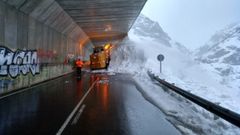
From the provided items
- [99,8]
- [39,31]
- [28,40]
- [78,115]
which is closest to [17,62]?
[28,40]

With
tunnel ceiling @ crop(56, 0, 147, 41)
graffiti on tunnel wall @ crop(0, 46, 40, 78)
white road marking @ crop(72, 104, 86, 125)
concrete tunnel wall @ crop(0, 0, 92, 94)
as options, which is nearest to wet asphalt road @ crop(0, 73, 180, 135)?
white road marking @ crop(72, 104, 86, 125)

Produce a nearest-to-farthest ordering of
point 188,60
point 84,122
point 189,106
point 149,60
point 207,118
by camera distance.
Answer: point 84,122, point 207,118, point 189,106, point 149,60, point 188,60

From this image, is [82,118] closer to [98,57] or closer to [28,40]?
[28,40]

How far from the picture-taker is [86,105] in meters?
10.7

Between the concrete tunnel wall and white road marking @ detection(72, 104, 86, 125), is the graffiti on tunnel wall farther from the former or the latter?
white road marking @ detection(72, 104, 86, 125)

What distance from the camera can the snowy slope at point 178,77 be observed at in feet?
26.1

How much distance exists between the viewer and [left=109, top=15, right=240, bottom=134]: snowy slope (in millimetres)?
7941

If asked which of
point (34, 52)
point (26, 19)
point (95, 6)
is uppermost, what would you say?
point (95, 6)

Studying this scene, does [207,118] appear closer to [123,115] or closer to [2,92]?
[123,115]

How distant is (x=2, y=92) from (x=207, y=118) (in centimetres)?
1060

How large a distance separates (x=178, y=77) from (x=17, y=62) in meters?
25.0

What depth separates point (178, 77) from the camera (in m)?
36.6

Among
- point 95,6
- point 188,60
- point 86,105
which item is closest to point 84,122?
point 86,105

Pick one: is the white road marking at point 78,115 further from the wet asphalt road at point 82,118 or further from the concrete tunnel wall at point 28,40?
the concrete tunnel wall at point 28,40
